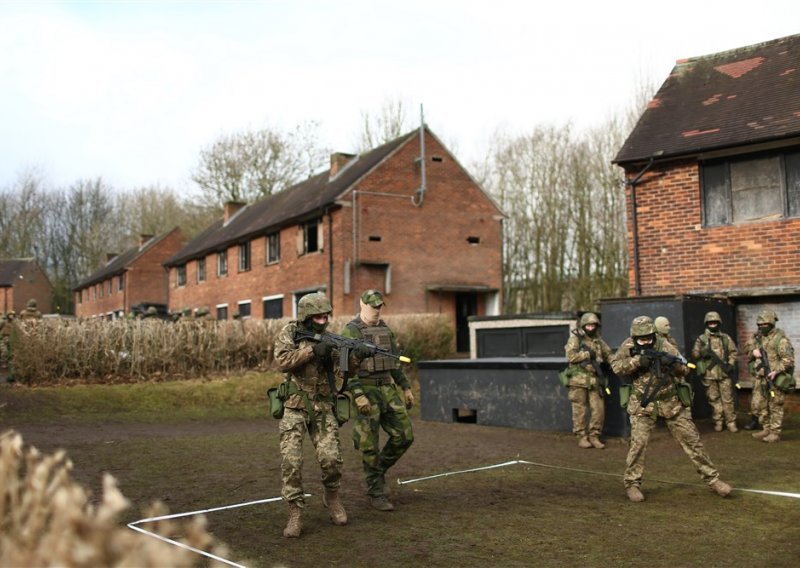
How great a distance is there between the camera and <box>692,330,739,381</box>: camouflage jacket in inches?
474

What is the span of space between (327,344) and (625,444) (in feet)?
21.7

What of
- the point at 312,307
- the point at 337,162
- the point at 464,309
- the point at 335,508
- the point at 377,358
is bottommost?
the point at 335,508

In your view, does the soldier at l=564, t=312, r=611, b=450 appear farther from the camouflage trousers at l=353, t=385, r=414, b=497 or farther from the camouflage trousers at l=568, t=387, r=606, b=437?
Result: the camouflage trousers at l=353, t=385, r=414, b=497

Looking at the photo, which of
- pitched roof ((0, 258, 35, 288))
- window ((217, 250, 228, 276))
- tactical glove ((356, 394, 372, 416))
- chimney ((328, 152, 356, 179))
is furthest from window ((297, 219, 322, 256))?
A: pitched roof ((0, 258, 35, 288))

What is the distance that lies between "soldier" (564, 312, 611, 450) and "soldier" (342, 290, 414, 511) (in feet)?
14.3

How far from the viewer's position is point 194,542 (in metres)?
→ 1.88

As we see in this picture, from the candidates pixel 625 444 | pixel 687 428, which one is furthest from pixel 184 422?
pixel 687 428

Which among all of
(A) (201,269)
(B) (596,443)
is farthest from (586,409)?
(A) (201,269)

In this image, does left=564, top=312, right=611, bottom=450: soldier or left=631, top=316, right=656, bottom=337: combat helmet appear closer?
left=631, top=316, right=656, bottom=337: combat helmet

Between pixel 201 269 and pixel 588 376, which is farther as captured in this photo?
pixel 201 269

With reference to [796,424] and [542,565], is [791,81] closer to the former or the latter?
[796,424]

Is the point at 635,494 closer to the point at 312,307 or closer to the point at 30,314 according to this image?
the point at 312,307

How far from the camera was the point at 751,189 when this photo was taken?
14.1m

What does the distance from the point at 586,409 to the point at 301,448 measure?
641 centimetres
